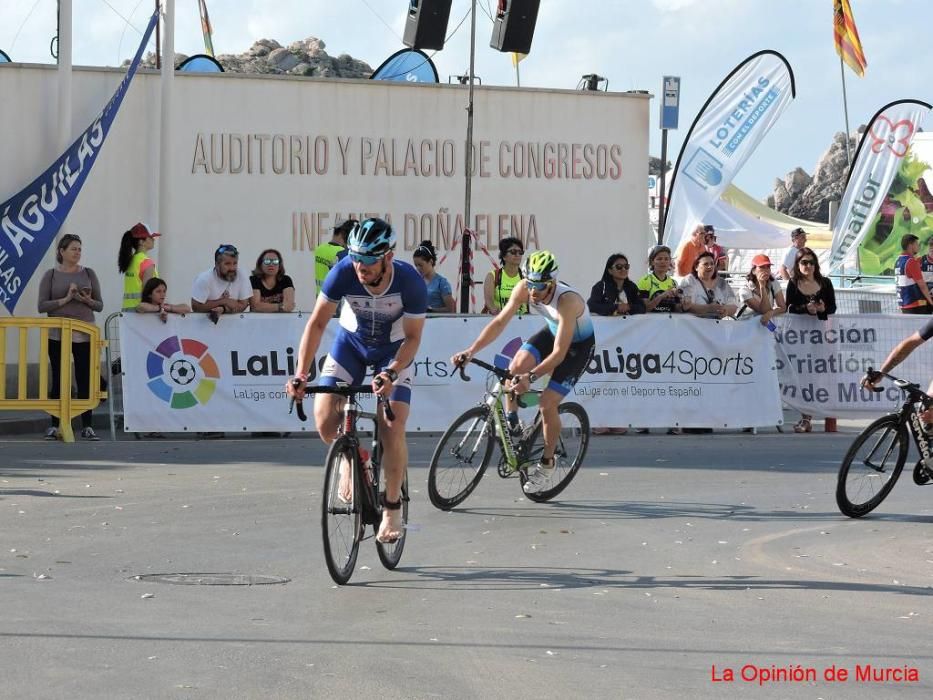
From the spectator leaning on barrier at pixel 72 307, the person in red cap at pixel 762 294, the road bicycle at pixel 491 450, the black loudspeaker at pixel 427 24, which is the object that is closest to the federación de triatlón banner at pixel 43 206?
the spectator leaning on barrier at pixel 72 307

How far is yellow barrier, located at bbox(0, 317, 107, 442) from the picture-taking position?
16109 mm

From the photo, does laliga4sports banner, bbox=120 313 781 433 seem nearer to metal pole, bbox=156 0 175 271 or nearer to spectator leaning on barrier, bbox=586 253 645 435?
spectator leaning on barrier, bbox=586 253 645 435

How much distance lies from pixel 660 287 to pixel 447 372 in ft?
8.62

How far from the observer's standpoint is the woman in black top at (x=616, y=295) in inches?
696

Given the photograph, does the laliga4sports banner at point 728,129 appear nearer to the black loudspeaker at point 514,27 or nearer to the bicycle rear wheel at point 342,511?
the black loudspeaker at point 514,27

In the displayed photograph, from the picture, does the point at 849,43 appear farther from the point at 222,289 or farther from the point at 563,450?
the point at 563,450

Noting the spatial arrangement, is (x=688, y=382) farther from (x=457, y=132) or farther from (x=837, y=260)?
(x=837, y=260)

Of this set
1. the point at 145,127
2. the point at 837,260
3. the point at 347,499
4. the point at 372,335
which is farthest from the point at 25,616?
the point at 837,260

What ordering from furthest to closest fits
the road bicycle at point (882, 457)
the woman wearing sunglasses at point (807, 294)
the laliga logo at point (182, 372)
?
the woman wearing sunglasses at point (807, 294) → the laliga logo at point (182, 372) → the road bicycle at point (882, 457)

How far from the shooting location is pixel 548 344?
12312 mm

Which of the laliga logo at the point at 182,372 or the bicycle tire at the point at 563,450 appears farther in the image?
the laliga logo at the point at 182,372

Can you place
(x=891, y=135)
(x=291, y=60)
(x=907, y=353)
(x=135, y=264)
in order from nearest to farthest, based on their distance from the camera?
(x=907, y=353) < (x=135, y=264) < (x=891, y=135) < (x=291, y=60)

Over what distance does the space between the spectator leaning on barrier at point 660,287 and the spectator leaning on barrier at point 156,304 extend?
16.0 feet

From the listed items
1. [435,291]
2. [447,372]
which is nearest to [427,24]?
[435,291]
